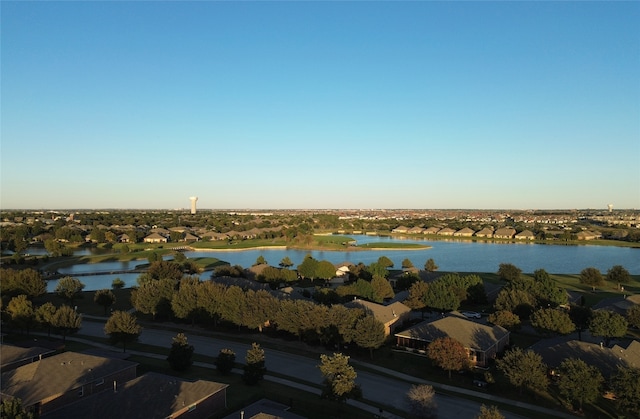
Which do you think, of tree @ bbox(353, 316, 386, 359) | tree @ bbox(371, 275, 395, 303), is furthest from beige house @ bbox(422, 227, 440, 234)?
tree @ bbox(353, 316, 386, 359)

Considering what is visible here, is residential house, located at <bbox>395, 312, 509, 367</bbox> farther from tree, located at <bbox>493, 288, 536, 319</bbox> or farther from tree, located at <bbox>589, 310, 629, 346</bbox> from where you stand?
tree, located at <bbox>589, 310, 629, 346</bbox>

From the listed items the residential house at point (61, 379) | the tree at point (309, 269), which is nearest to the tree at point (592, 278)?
the tree at point (309, 269)

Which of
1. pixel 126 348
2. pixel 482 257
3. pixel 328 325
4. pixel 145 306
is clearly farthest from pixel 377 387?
pixel 482 257

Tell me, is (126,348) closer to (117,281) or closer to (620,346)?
(117,281)

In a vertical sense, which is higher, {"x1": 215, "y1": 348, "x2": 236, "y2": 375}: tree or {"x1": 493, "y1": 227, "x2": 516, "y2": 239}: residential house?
{"x1": 493, "y1": 227, "x2": 516, "y2": 239}: residential house

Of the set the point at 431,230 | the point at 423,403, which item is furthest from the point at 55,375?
the point at 431,230

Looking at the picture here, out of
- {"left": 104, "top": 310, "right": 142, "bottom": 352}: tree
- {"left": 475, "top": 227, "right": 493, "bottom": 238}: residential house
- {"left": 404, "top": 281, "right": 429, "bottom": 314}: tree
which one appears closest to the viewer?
{"left": 104, "top": 310, "right": 142, "bottom": 352}: tree
